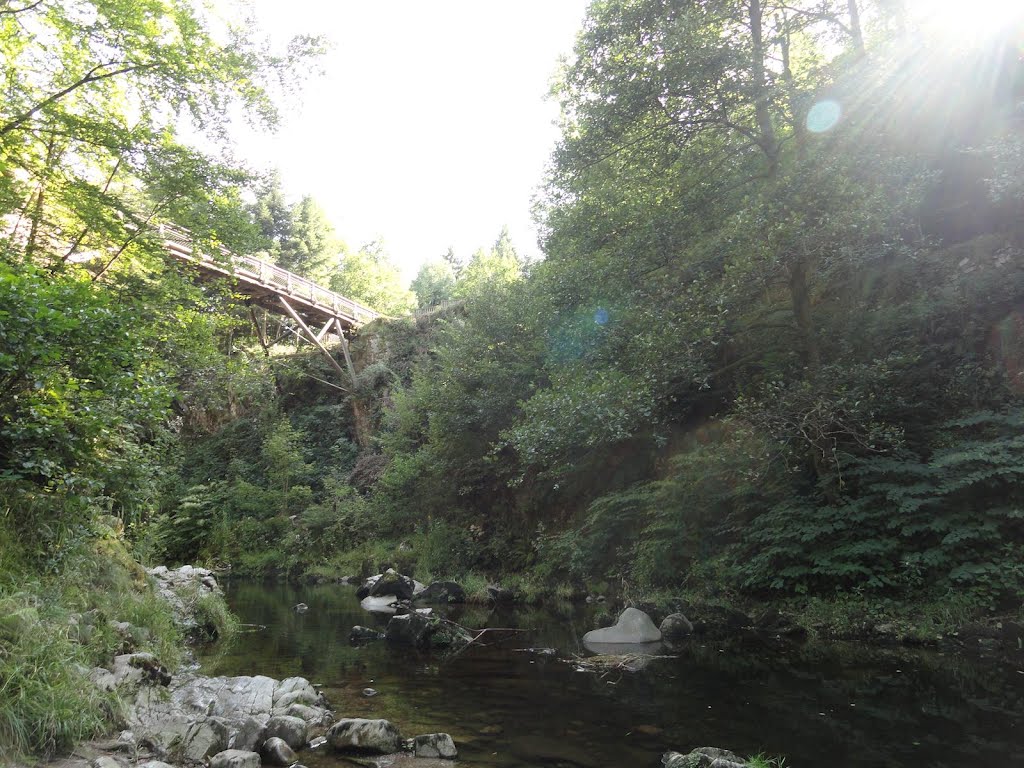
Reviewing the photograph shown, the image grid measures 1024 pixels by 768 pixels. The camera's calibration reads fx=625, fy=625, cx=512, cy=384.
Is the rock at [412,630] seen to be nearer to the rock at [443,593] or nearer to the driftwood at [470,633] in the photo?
the driftwood at [470,633]

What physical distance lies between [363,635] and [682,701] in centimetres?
574

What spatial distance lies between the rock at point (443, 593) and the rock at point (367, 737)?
9021 millimetres

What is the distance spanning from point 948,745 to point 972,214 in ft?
31.6

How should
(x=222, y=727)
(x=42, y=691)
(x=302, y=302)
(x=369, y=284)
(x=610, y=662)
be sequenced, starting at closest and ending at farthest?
1. (x=42, y=691)
2. (x=222, y=727)
3. (x=610, y=662)
4. (x=302, y=302)
5. (x=369, y=284)

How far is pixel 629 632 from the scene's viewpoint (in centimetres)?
887

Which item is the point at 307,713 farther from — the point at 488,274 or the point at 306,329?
the point at 306,329

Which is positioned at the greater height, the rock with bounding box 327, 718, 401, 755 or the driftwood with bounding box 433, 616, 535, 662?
the rock with bounding box 327, 718, 401, 755

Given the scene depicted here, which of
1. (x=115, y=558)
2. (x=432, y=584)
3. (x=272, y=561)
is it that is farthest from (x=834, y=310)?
(x=272, y=561)

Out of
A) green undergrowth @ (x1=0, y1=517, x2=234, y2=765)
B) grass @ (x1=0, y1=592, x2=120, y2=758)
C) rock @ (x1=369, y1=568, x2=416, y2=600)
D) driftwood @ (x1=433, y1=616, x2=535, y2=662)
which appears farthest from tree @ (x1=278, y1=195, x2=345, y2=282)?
grass @ (x1=0, y1=592, x2=120, y2=758)

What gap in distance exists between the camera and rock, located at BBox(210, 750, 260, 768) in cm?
441

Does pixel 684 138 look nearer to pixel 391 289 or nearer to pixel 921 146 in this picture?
pixel 921 146

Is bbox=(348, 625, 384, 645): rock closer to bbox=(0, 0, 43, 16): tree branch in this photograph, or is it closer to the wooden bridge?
bbox=(0, 0, 43, 16): tree branch

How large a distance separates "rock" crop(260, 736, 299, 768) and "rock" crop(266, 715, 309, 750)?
19 cm

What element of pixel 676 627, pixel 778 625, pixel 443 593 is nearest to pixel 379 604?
pixel 443 593
